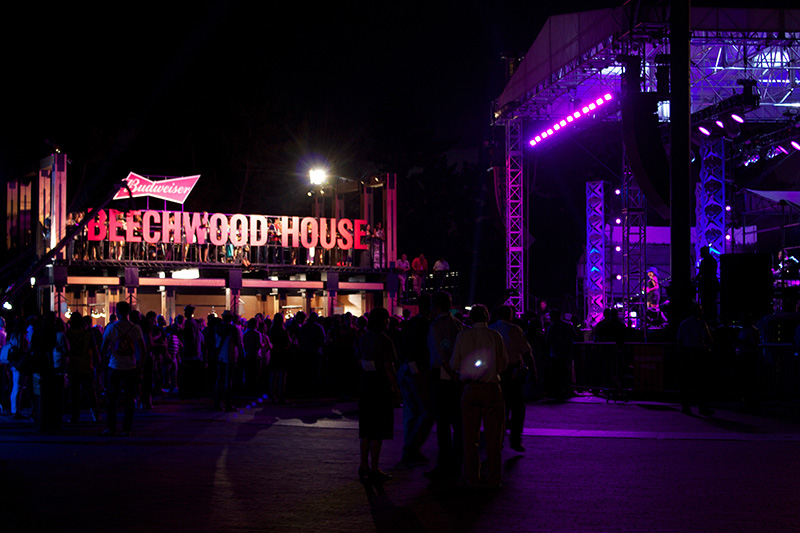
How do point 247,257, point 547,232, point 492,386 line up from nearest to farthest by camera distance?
point 492,386 → point 247,257 → point 547,232

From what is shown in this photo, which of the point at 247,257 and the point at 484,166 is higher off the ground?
the point at 484,166

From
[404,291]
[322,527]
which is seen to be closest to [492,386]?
[322,527]

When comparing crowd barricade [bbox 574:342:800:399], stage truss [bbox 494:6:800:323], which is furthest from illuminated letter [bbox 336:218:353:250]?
crowd barricade [bbox 574:342:800:399]

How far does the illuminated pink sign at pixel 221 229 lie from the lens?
31.9 meters

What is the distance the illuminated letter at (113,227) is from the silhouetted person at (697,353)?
2191 centimetres

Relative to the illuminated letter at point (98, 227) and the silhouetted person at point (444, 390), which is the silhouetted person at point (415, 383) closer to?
the silhouetted person at point (444, 390)

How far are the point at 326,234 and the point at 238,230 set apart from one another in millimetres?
3612

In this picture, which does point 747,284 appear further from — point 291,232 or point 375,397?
point 291,232

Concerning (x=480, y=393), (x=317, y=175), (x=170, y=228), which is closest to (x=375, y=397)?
(x=480, y=393)

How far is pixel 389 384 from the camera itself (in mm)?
9344

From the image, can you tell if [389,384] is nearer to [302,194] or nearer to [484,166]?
[302,194]

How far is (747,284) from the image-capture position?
20922 millimetres

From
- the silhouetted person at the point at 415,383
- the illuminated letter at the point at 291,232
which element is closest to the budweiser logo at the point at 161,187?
the illuminated letter at the point at 291,232

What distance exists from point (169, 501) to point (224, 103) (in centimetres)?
3649
